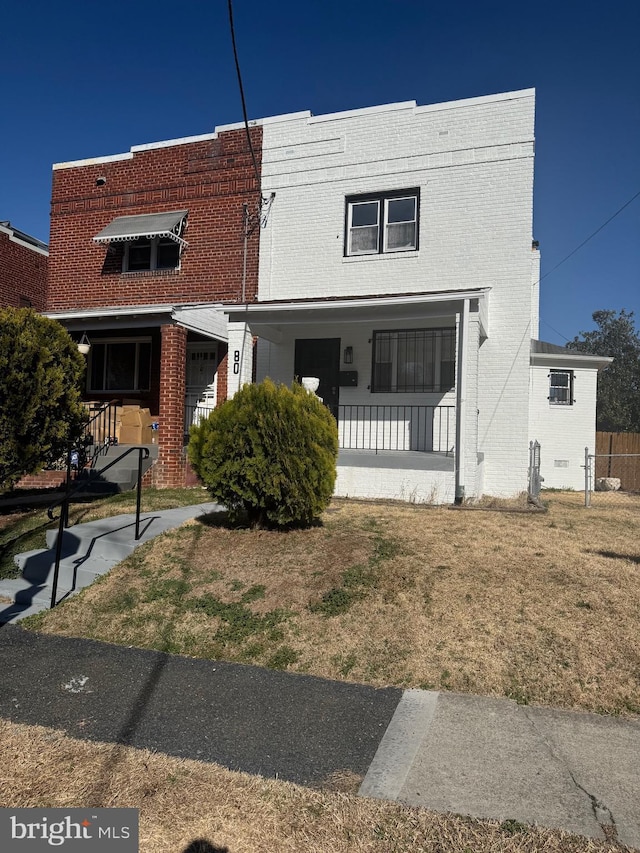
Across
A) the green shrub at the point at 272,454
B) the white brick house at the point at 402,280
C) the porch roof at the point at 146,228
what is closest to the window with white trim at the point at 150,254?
the porch roof at the point at 146,228

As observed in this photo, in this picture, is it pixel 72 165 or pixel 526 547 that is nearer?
pixel 526 547

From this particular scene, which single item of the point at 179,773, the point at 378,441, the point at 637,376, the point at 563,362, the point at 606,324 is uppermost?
the point at 606,324

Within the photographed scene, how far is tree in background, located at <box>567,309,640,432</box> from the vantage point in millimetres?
45812

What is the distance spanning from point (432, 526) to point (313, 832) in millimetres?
5331

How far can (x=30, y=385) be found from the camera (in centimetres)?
793

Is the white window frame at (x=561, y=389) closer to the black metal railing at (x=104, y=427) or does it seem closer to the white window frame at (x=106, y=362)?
the white window frame at (x=106, y=362)

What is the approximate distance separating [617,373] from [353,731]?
2119 inches

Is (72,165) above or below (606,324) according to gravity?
below

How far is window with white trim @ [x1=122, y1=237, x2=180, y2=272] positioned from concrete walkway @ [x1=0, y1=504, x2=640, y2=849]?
36.4 ft

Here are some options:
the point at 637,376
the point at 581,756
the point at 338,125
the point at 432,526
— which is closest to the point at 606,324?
the point at 637,376

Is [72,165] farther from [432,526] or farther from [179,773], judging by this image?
[179,773]

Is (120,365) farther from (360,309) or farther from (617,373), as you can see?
(617,373)

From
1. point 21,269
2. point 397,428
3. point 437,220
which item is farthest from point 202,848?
point 21,269

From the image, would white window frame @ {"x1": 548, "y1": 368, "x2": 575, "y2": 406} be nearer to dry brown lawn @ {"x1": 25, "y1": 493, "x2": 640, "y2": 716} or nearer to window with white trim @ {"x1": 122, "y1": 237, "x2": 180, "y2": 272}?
dry brown lawn @ {"x1": 25, "y1": 493, "x2": 640, "y2": 716}
